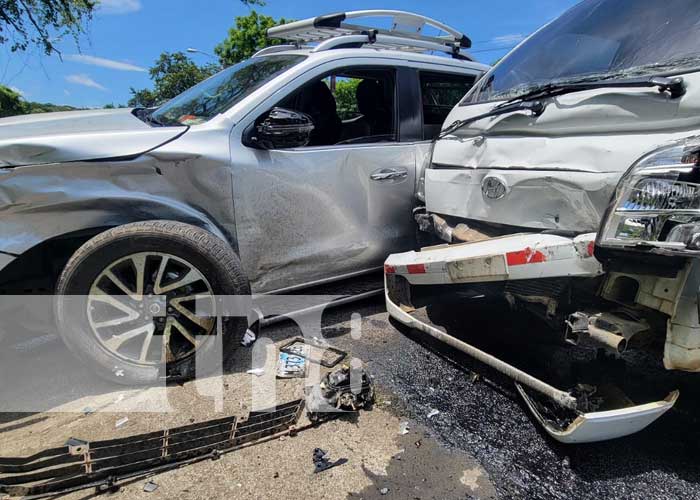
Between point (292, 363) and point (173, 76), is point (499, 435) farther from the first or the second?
point (173, 76)

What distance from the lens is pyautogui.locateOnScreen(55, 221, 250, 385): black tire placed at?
224 cm

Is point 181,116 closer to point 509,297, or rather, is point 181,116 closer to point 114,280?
point 114,280

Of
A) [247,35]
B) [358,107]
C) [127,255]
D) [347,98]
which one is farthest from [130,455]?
[247,35]

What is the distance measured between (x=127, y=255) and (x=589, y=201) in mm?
2231

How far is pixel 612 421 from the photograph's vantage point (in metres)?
1.73

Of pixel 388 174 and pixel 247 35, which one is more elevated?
pixel 247 35

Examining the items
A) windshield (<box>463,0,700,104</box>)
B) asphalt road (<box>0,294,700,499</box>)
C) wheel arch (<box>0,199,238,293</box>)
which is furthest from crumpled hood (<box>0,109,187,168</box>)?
windshield (<box>463,0,700,104</box>)

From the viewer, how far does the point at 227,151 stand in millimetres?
2574

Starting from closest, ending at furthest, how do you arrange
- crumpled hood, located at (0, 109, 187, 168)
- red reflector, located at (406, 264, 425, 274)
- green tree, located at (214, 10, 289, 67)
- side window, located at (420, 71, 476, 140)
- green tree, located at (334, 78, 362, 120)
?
crumpled hood, located at (0, 109, 187, 168), red reflector, located at (406, 264, 425, 274), side window, located at (420, 71, 476, 140), green tree, located at (334, 78, 362, 120), green tree, located at (214, 10, 289, 67)

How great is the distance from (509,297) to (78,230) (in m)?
2.31

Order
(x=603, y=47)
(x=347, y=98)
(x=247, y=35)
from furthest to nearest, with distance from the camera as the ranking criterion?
(x=247, y=35) → (x=347, y=98) → (x=603, y=47)

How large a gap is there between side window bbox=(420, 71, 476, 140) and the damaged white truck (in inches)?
28.1

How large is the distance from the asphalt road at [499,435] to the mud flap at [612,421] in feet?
0.67

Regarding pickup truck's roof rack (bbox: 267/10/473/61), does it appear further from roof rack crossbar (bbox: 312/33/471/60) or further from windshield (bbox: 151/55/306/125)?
windshield (bbox: 151/55/306/125)
